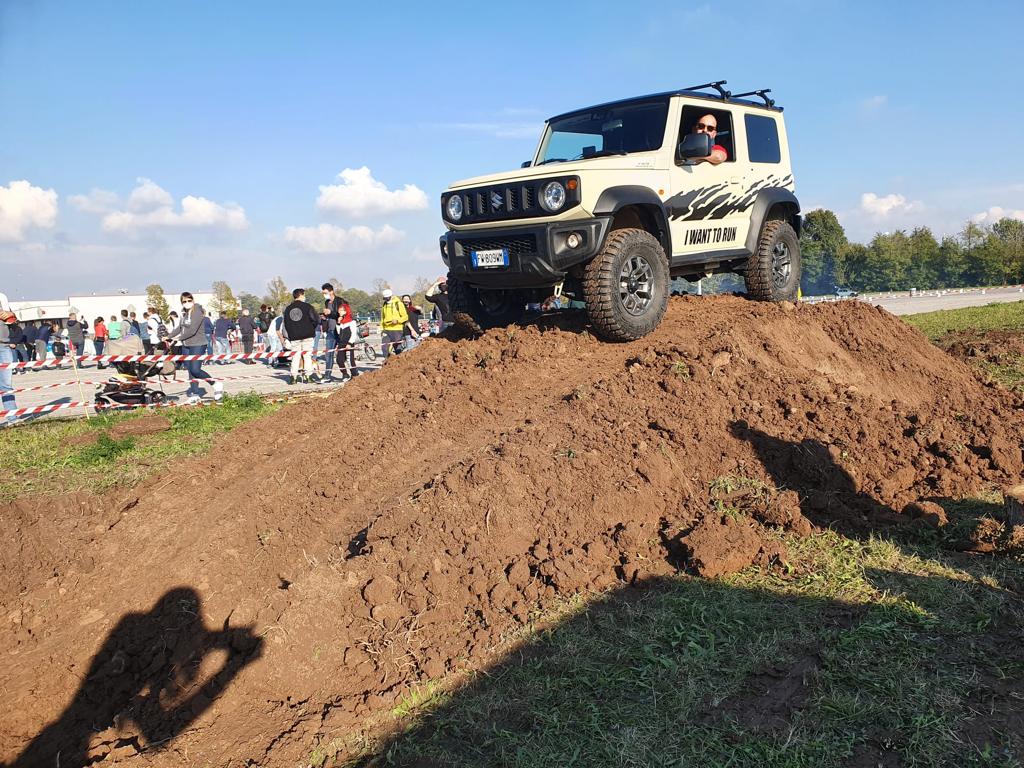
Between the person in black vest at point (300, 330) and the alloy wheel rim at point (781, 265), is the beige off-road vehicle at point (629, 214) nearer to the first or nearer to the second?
the alloy wheel rim at point (781, 265)

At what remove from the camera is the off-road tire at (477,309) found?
771 centimetres

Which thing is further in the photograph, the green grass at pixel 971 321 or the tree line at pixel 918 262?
the tree line at pixel 918 262

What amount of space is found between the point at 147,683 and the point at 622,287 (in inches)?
193

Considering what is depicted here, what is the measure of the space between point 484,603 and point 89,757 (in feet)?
6.73

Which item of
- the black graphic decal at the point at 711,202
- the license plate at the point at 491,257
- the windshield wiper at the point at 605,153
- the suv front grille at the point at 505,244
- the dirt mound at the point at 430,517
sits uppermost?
the windshield wiper at the point at 605,153

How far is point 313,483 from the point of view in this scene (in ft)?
18.8

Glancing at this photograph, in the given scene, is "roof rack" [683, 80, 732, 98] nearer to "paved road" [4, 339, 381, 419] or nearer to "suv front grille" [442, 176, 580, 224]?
"suv front grille" [442, 176, 580, 224]

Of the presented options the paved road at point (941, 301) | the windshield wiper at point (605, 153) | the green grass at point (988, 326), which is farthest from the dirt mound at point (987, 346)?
the paved road at point (941, 301)

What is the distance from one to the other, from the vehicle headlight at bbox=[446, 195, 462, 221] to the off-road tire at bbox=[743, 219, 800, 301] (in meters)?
3.74

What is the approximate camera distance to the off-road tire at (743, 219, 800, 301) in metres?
8.50

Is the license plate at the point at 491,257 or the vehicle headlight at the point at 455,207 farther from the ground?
the vehicle headlight at the point at 455,207

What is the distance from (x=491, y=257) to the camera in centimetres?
675

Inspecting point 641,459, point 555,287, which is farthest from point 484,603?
point 555,287

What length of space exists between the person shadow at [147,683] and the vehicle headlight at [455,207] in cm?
418
